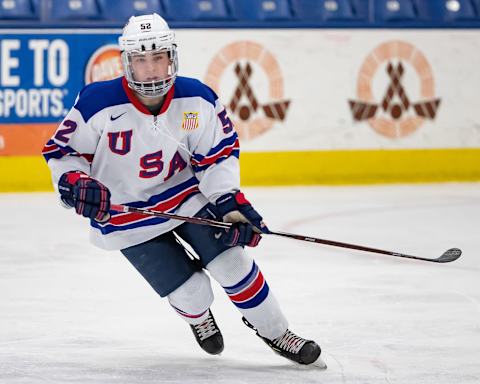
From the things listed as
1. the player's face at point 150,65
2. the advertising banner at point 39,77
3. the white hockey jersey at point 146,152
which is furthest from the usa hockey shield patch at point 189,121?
the advertising banner at point 39,77

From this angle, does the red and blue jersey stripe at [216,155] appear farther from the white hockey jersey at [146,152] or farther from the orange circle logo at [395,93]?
the orange circle logo at [395,93]

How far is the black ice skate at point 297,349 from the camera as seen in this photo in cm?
292

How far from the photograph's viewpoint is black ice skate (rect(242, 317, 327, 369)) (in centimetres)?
292

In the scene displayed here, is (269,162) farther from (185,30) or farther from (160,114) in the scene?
(160,114)

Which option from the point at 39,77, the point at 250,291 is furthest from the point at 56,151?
the point at 39,77

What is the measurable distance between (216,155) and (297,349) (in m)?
0.55

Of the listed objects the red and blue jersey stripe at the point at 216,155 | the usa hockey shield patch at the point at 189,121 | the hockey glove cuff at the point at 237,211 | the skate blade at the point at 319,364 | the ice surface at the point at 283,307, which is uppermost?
the usa hockey shield patch at the point at 189,121

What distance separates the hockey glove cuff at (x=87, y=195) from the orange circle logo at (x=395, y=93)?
4822mm

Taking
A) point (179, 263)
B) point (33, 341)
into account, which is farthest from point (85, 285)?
point (179, 263)

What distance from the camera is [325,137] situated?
747cm

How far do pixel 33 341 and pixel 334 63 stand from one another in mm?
4595

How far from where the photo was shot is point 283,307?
150 inches

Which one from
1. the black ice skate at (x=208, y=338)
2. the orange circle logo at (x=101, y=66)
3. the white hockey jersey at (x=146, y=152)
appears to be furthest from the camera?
the orange circle logo at (x=101, y=66)

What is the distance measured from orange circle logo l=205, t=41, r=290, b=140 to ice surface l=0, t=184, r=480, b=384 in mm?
1311
